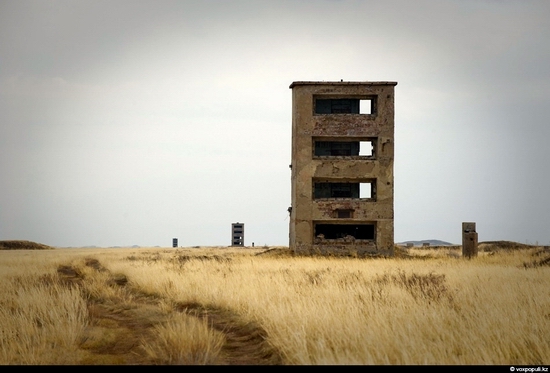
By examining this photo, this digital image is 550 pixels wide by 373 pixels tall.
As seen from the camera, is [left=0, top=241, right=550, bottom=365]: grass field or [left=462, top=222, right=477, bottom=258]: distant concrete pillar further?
[left=462, top=222, right=477, bottom=258]: distant concrete pillar

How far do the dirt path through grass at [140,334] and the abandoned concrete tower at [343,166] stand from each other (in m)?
21.6

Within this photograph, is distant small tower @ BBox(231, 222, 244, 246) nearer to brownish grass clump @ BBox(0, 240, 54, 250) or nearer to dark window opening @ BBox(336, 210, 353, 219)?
brownish grass clump @ BBox(0, 240, 54, 250)

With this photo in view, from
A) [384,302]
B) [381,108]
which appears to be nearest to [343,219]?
[381,108]

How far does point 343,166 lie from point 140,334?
2649cm

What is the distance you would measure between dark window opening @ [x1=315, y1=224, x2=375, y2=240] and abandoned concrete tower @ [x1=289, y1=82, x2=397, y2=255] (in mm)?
3104

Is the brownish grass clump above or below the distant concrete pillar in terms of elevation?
below

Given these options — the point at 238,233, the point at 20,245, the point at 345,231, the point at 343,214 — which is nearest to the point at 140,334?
the point at 343,214

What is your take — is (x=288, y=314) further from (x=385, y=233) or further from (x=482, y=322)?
(x=385, y=233)

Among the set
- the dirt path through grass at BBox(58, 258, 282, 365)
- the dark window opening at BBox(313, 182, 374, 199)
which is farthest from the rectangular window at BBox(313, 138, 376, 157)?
the dirt path through grass at BBox(58, 258, 282, 365)

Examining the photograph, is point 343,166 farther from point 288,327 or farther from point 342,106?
point 288,327

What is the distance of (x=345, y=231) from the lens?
39.7m

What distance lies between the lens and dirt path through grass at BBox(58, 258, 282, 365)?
796 centimetres

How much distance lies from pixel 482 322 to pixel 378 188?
2698 cm

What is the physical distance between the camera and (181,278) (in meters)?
17.8
